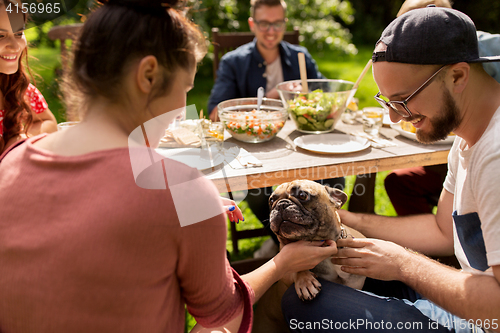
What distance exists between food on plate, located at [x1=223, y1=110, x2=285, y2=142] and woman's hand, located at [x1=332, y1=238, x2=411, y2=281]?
88cm

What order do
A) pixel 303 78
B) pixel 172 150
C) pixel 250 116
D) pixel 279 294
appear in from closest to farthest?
1. pixel 279 294
2. pixel 172 150
3. pixel 250 116
4. pixel 303 78

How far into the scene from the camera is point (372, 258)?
5.34 feet

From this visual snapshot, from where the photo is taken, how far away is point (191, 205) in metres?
0.84

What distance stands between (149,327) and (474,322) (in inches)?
47.5

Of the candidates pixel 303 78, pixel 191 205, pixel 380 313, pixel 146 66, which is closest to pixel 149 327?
pixel 191 205

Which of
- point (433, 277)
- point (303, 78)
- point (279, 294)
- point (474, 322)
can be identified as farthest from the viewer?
point (303, 78)

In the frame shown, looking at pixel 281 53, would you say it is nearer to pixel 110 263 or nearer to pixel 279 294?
pixel 279 294

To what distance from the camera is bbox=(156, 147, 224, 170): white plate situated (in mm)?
1898

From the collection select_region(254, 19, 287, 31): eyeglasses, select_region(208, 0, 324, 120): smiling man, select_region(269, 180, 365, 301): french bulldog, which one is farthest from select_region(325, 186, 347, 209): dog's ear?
select_region(254, 19, 287, 31): eyeglasses

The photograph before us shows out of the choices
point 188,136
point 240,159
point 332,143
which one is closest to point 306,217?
point 240,159

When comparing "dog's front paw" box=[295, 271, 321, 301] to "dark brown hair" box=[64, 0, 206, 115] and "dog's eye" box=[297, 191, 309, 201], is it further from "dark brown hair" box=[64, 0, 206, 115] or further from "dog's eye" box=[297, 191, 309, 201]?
"dark brown hair" box=[64, 0, 206, 115]

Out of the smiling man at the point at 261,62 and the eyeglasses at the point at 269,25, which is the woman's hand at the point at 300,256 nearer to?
the smiling man at the point at 261,62

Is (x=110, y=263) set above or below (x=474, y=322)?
above

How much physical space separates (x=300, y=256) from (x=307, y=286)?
175 millimetres
